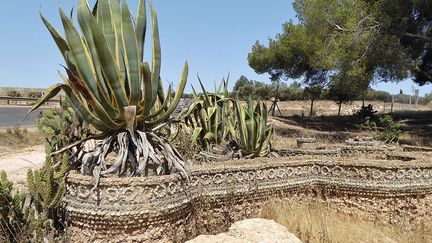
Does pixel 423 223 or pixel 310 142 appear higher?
pixel 310 142

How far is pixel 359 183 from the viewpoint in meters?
5.09

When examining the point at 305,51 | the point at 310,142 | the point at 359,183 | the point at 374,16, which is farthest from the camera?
the point at 305,51

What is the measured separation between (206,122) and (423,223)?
144 inches

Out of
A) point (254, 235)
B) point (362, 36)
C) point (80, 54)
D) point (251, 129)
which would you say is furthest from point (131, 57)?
point (362, 36)

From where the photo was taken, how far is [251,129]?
646 centimetres

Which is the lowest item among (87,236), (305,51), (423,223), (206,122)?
(423,223)

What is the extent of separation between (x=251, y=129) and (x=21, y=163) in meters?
6.17

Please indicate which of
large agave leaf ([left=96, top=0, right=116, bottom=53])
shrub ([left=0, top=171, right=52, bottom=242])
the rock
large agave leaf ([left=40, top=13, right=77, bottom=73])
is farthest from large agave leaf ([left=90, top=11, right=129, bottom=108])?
the rock

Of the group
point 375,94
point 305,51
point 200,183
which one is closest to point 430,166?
point 200,183

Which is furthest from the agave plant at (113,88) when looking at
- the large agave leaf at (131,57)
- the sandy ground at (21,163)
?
the sandy ground at (21,163)

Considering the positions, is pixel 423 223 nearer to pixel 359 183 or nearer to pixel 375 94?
pixel 359 183

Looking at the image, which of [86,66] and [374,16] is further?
[374,16]

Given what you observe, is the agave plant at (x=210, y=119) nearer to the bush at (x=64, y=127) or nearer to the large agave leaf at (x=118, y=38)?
the bush at (x=64, y=127)

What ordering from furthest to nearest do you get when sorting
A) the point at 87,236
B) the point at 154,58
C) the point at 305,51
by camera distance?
1. the point at 305,51
2. the point at 154,58
3. the point at 87,236
